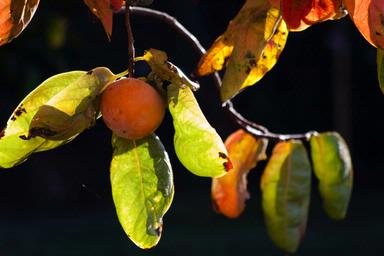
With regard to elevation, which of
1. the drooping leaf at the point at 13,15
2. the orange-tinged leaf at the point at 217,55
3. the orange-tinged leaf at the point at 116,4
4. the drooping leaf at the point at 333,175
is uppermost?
the orange-tinged leaf at the point at 116,4

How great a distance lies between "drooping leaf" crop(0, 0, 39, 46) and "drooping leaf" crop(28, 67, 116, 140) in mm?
81

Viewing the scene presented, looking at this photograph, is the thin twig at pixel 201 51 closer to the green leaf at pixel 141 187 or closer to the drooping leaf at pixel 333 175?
the drooping leaf at pixel 333 175

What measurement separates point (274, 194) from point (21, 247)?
497 cm

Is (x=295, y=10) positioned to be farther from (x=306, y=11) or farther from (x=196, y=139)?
(x=196, y=139)

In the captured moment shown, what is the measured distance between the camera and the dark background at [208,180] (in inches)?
245

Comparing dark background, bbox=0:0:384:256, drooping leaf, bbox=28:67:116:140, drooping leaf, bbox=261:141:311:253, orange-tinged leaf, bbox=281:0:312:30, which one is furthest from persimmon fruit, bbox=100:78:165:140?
dark background, bbox=0:0:384:256

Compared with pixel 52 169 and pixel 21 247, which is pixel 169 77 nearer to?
pixel 21 247

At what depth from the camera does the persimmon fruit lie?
853 millimetres

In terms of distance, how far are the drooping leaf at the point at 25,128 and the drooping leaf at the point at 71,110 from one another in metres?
0.04

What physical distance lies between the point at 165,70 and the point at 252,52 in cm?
13

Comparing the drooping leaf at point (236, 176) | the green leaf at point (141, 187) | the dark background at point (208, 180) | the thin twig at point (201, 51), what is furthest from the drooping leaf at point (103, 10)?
the dark background at point (208, 180)

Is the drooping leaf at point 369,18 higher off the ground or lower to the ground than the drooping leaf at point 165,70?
higher

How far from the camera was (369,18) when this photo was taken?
0.84 meters

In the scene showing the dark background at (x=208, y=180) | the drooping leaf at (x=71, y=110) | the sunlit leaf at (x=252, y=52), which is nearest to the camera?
the drooping leaf at (x=71, y=110)
